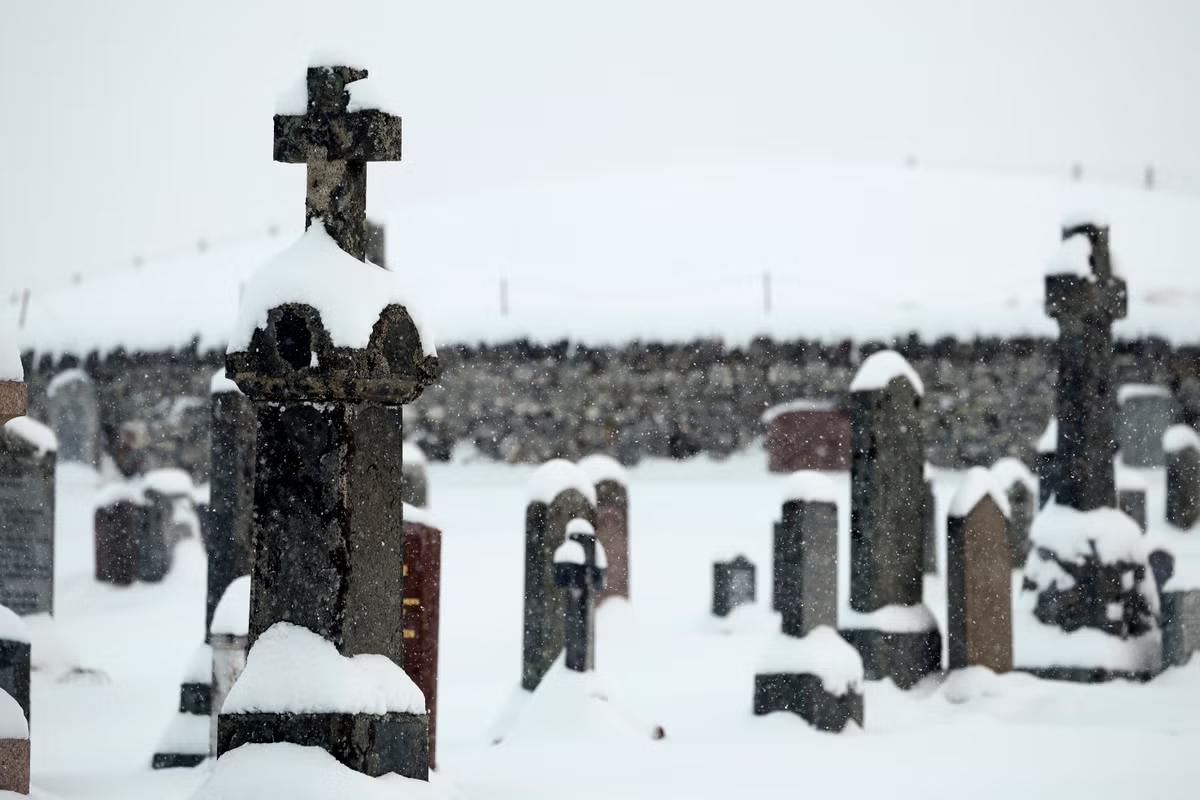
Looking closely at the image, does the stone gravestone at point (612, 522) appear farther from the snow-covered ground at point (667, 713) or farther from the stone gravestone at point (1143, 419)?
the stone gravestone at point (1143, 419)

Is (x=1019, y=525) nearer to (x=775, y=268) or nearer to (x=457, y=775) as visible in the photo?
(x=457, y=775)

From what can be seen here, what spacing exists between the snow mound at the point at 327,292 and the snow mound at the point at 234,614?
3352mm

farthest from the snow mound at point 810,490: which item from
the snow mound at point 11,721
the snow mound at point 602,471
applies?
the snow mound at point 11,721

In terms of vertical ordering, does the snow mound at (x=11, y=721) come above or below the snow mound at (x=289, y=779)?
below

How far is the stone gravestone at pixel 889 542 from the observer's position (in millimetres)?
12688

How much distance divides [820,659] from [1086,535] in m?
2.87

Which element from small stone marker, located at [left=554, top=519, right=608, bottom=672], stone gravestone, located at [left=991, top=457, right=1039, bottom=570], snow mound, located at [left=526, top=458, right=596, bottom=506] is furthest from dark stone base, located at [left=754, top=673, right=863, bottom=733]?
stone gravestone, located at [left=991, top=457, right=1039, bottom=570]

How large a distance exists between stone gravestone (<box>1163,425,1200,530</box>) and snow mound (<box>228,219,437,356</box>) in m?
14.1

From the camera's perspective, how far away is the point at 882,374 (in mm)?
12938

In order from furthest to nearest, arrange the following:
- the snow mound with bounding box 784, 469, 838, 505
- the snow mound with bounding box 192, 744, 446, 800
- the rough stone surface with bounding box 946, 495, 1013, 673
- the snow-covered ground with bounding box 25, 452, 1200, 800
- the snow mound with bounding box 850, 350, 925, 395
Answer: the snow mound with bounding box 850, 350, 925, 395 < the rough stone surface with bounding box 946, 495, 1013, 673 < the snow mound with bounding box 784, 469, 838, 505 < the snow-covered ground with bounding box 25, 452, 1200, 800 < the snow mound with bounding box 192, 744, 446, 800

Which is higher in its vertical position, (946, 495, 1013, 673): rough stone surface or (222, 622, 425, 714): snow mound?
(222, 622, 425, 714): snow mound

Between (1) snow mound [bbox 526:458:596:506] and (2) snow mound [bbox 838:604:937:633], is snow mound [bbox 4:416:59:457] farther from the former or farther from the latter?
(2) snow mound [bbox 838:604:937:633]

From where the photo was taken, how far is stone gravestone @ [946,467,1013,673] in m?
12.5

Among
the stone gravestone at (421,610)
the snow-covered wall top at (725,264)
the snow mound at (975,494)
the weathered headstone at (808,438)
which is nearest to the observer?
the stone gravestone at (421,610)
